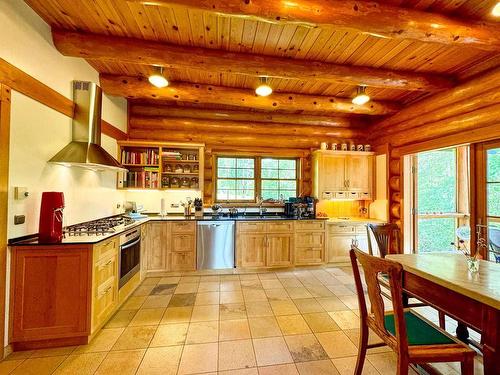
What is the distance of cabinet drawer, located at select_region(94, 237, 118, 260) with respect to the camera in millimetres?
2230

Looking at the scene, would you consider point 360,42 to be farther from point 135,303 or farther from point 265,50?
point 135,303

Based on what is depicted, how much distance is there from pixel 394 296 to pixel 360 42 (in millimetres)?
2736

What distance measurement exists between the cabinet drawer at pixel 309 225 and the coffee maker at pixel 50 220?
3.45 metres

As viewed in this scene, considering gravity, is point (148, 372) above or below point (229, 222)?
below

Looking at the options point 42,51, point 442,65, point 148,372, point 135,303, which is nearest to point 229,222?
point 135,303

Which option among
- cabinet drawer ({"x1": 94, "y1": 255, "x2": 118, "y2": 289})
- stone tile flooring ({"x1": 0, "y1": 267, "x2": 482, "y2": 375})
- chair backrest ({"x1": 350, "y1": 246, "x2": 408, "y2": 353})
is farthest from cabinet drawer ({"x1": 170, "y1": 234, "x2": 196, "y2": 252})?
chair backrest ({"x1": 350, "y1": 246, "x2": 408, "y2": 353})

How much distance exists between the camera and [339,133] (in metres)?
5.11

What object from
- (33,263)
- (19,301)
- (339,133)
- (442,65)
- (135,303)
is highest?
(442,65)

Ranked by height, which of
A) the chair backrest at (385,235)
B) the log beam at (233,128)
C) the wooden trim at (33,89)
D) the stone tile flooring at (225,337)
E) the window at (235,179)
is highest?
the log beam at (233,128)

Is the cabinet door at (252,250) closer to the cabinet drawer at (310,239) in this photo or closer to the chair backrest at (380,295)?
the cabinet drawer at (310,239)

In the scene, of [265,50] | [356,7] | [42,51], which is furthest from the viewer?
[265,50]

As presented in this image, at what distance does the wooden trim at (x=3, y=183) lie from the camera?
192 centimetres

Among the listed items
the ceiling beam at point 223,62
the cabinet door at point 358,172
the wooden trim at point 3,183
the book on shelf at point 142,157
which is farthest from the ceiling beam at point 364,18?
the book on shelf at point 142,157

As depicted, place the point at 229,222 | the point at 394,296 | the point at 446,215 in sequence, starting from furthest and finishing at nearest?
the point at 446,215
the point at 229,222
the point at 394,296
